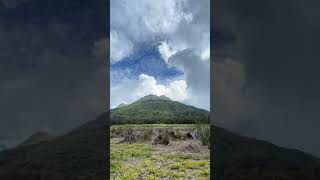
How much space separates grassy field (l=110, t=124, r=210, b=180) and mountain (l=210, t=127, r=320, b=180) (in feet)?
4.23

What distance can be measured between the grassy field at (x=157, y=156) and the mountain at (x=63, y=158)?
1271 mm

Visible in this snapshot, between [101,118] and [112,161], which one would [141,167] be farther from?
[101,118]

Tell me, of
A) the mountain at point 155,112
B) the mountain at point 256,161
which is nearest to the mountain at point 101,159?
the mountain at point 256,161

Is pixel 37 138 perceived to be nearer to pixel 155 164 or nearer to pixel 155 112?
pixel 155 164

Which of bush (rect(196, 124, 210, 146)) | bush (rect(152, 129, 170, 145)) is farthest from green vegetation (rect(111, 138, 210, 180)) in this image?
bush (rect(196, 124, 210, 146))

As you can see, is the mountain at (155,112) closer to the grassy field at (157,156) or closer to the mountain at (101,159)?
the grassy field at (157,156)

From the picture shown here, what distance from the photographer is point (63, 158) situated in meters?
4.55

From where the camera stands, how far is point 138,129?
9242 millimetres

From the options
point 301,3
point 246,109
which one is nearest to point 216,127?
point 246,109

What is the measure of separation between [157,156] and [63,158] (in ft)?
9.12

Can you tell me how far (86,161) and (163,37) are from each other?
5800 mm

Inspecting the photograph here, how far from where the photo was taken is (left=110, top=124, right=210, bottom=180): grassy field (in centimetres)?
598

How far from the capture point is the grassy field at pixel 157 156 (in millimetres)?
5977

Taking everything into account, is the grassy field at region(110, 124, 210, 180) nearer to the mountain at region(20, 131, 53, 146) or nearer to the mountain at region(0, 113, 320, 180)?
the mountain at region(0, 113, 320, 180)
